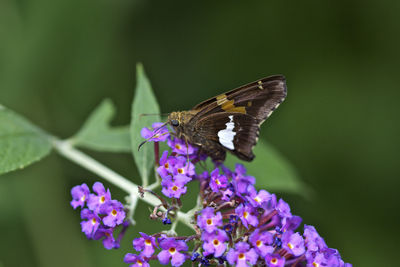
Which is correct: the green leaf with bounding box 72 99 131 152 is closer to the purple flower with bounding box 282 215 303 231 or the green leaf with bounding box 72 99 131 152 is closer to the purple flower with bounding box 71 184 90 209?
the purple flower with bounding box 71 184 90 209

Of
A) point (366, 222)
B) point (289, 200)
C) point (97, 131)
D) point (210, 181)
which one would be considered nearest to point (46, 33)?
point (97, 131)

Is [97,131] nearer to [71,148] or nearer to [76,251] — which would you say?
[71,148]

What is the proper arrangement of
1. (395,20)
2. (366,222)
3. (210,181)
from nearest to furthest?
1. (210,181)
2. (366,222)
3. (395,20)

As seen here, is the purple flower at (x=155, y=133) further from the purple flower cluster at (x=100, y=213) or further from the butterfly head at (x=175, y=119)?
the purple flower cluster at (x=100, y=213)

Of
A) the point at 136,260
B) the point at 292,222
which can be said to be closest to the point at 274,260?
the point at 292,222

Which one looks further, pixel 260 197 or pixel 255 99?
pixel 255 99

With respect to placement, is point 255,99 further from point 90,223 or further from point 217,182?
point 90,223

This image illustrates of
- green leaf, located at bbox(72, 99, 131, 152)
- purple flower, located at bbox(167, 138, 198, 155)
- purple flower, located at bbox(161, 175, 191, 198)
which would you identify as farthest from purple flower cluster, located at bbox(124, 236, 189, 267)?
green leaf, located at bbox(72, 99, 131, 152)
